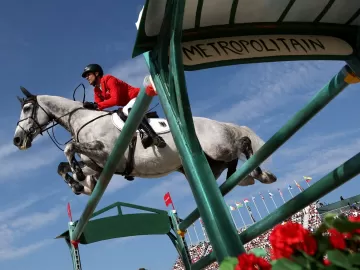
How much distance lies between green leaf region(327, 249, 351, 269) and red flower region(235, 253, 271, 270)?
0.32ft

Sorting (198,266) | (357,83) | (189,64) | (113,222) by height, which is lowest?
(198,266)

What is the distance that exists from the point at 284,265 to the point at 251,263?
57mm

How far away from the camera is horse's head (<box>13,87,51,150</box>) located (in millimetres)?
4230

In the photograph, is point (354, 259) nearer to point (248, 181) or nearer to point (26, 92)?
point (248, 181)

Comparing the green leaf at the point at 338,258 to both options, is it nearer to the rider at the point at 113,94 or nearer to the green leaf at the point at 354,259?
the green leaf at the point at 354,259

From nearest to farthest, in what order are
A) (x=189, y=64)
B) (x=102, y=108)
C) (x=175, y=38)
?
(x=175, y=38) < (x=189, y=64) < (x=102, y=108)

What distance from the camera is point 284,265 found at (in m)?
0.51

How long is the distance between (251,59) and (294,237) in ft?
4.45

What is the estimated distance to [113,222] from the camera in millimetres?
4371

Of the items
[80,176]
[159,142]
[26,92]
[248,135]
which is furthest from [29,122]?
[248,135]

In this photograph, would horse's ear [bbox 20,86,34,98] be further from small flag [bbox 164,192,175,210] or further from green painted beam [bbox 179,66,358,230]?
green painted beam [bbox 179,66,358,230]

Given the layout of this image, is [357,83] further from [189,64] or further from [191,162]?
[191,162]

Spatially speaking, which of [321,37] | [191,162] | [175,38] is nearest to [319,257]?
[191,162]

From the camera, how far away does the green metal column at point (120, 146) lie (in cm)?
181
